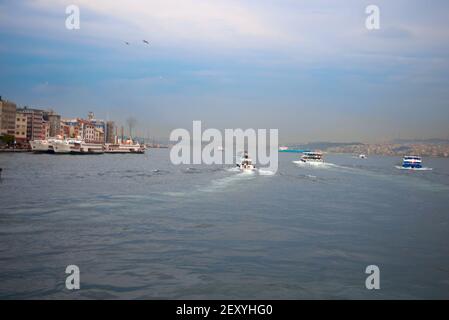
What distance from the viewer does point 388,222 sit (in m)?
22.2

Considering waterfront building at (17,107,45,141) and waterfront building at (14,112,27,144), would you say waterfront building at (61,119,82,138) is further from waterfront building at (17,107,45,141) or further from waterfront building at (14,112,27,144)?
waterfront building at (14,112,27,144)

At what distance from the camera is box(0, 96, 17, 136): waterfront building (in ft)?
405

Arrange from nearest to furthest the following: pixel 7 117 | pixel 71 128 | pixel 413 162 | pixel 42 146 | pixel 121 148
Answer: pixel 413 162 < pixel 42 146 < pixel 7 117 < pixel 121 148 < pixel 71 128

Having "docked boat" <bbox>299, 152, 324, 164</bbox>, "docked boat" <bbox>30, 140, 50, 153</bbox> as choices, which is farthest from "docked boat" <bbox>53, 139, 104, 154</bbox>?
"docked boat" <bbox>299, 152, 324, 164</bbox>

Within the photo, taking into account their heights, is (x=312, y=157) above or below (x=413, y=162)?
above

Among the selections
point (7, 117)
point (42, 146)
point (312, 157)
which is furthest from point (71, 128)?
point (312, 157)

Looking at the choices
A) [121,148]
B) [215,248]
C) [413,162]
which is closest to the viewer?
[215,248]

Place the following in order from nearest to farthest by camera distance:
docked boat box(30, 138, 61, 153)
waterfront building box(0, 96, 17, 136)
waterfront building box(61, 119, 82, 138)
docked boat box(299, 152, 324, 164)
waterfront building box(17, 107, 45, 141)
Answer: docked boat box(299, 152, 324, 164) < docked boat box(30, 138, 61, 153) < waterfront building box(0, 96, 17, 136) < waterfront building box(17, 107, 45, 141) < waterfront building box(61, 119, 82, 138)

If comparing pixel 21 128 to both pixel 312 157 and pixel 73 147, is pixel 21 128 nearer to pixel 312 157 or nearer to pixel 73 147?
pixel 73 147

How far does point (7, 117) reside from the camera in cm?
12625

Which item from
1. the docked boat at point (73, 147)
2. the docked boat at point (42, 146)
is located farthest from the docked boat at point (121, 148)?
the docked boat at point (42, 146)

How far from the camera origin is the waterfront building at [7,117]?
405 ft
